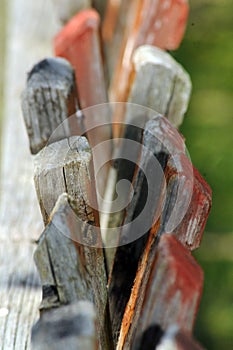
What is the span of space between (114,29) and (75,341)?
1928 mm

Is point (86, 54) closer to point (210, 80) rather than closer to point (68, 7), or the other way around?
point (68, 7)

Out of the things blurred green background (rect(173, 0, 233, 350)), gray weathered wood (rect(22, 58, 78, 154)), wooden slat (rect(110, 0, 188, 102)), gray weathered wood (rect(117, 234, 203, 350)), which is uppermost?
gray weathered wood (rect(117, 234, 203, 350))

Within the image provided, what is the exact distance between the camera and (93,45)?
195 centimetres

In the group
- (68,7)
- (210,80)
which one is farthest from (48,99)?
(210,80)

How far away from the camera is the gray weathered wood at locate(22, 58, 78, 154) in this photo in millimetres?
1523

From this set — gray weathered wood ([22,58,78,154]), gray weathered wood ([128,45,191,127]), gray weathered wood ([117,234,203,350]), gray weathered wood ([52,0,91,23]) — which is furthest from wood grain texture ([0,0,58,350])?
gray weathered wood ([117,234,203,350])

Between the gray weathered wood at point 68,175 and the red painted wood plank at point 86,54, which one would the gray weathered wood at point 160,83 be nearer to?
the red painted wood plank at point 86,54

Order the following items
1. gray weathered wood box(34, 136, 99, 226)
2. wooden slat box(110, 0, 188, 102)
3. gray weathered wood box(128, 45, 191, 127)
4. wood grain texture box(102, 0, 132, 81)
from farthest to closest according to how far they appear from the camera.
Answer: wood grain texture box(102, 0, 132, 81)
wooden slat box(110, 0, 188, 102)
gray weathered wood box(128, 45, 191, 127)
gray weathered wood box(34, 136, 99, 226)

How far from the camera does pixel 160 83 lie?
5.58 ft

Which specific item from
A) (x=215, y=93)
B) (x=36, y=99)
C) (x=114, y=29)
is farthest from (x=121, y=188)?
(x=215, y=93)

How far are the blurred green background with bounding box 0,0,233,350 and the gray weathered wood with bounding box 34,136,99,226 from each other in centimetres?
139

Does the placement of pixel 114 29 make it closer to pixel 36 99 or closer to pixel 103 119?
pixel 103 119

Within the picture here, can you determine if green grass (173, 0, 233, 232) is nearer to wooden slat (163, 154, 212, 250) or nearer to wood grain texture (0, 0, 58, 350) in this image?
wood grain texture (0, 0, 58, 350)

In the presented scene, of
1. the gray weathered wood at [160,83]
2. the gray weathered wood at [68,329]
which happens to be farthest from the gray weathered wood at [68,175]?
the gray weathered wood at [160,83]
